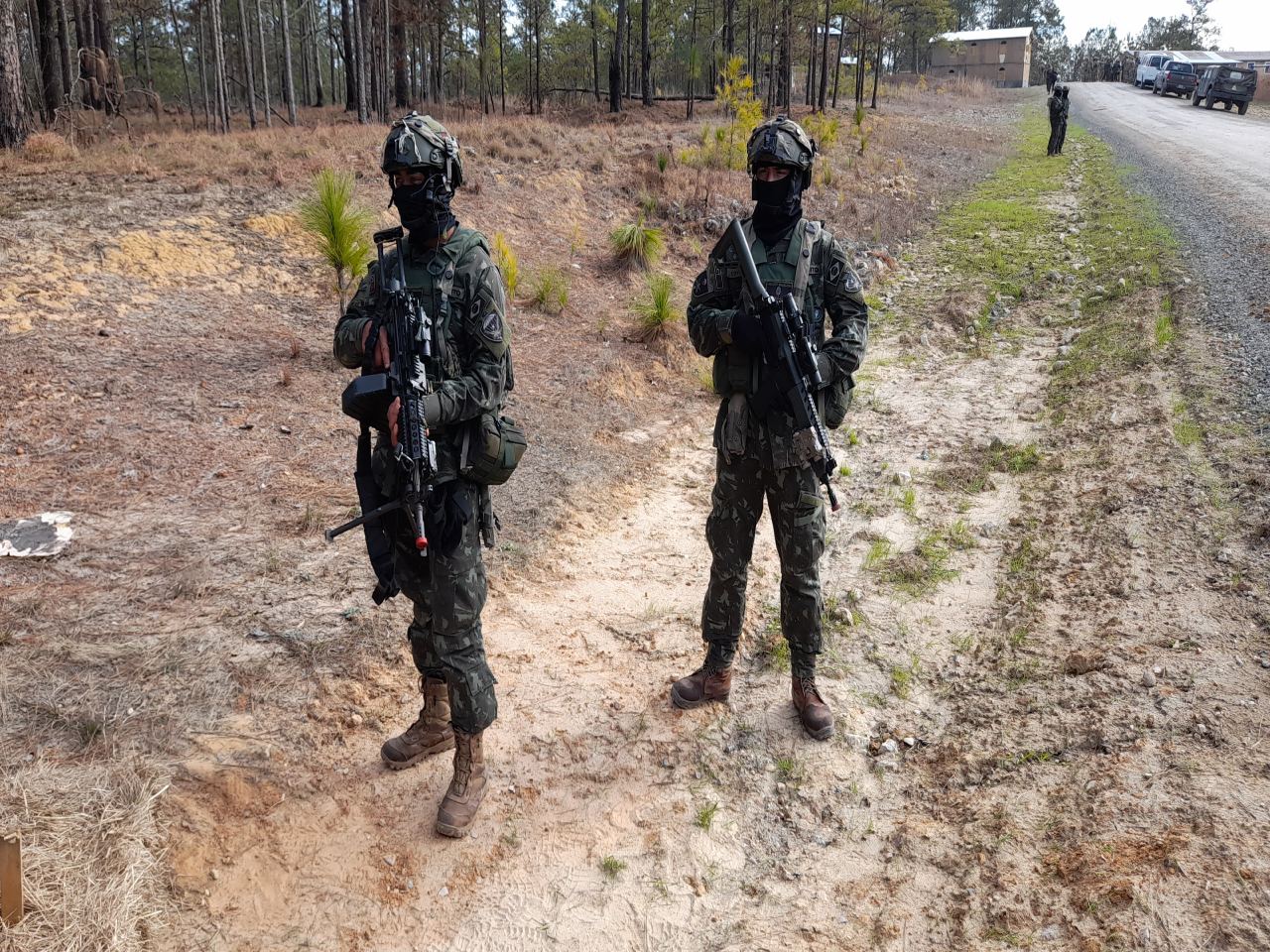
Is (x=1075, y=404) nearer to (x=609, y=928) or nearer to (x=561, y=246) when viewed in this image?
→ (x=609, y=928)

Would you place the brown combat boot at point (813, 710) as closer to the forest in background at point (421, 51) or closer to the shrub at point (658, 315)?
the shrub at point (658, 315)

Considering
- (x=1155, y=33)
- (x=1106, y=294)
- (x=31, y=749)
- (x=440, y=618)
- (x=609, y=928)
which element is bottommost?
(x=609, y=928)

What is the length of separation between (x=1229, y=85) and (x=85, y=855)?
35056 millimetres

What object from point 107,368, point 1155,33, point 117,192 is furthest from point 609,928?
point 1155,33

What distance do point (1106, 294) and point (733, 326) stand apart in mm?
7196

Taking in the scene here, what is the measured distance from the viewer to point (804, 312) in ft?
10.8

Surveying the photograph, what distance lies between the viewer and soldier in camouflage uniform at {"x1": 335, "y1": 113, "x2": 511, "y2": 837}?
107 inches

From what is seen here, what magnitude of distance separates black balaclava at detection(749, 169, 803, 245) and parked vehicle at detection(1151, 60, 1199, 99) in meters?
38.6

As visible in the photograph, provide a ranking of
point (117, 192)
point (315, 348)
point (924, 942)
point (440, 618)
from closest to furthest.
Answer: point (924, 942)
point (440, 618)
point (315, 348)
point (117, 192)

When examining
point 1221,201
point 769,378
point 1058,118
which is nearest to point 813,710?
point 769,378

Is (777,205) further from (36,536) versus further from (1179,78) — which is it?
(1179,78)

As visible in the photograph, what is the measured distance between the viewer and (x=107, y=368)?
598 centimetres

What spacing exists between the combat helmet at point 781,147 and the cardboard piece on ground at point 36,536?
151 inches

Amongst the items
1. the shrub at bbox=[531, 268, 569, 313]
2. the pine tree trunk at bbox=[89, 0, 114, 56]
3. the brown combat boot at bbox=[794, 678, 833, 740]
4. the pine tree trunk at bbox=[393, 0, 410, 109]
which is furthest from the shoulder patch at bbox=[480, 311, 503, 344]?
the pine tree trunk at bbox=[393, 0, 410, 109]
